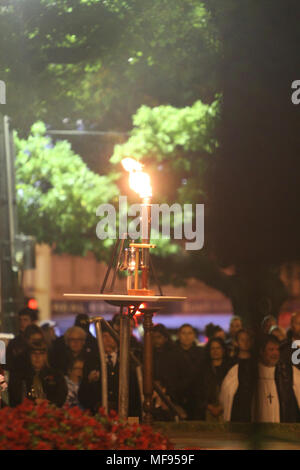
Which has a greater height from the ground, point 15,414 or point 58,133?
point 58,133

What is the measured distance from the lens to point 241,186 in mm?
16594

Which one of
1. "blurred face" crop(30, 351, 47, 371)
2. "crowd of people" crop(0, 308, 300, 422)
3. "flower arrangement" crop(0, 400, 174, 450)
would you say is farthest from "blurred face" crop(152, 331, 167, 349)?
"flower arrangement" crop(0, 400, 174, 450)

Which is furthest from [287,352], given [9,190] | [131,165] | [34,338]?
[9,190]

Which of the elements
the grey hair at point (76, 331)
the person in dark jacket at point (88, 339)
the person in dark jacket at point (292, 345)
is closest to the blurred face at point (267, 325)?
the person in dark jacket at point (292, 345)

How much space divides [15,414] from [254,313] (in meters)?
11.8

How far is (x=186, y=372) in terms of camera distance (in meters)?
10.9

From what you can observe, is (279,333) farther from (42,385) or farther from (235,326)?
(42,385)

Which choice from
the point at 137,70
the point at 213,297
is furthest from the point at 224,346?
the point at 213,297

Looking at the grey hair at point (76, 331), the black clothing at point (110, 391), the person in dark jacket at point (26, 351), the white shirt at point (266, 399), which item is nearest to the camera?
the black clothing at point (110, 391)

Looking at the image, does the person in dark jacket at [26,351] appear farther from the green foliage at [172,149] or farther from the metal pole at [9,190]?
the green foliage at [172,149]

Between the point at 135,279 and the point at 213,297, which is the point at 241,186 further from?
the point at 213,297

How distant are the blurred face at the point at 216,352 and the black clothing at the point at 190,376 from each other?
0.37 ft

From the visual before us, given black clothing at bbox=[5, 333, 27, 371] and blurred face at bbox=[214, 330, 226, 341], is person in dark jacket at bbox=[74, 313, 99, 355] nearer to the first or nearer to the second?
black clothing at bbox=[5, 333, 27, 371]

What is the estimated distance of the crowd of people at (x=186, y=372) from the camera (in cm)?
971
